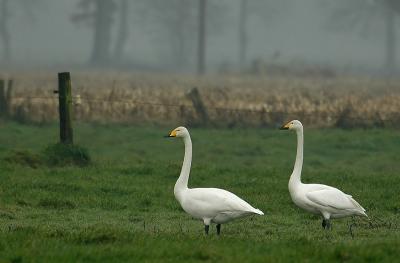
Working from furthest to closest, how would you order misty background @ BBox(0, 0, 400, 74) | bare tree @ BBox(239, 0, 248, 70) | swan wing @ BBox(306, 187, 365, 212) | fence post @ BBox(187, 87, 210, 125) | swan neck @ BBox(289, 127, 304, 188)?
bare tree @ BBox(239, 0, 248, 70) < misty background @ BBox(0, 0, 400, 74) < fence post @ BBox(187, 87, 210, 125) < swan neck @ BBox(289, 127, 304, 188) < swan wing @ BBox(306, 187, 365, 212)

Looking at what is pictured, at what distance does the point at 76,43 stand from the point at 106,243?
15951 centimetres

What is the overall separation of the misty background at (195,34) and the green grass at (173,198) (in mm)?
40925

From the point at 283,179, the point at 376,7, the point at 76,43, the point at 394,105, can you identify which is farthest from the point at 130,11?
the point at 283,179

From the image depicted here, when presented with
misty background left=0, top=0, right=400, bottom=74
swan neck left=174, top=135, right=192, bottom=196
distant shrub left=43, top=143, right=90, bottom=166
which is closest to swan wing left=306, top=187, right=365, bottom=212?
swan neck left=174, top=135, right=192, bottom=196

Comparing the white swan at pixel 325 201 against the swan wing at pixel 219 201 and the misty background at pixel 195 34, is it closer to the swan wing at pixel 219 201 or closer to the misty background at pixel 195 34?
the swan wing at pixel 219 201

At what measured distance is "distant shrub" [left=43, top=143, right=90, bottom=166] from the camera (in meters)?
21.3

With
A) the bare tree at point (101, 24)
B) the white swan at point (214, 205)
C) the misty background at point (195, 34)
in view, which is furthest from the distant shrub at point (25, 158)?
the bare tree at point (101, 24)

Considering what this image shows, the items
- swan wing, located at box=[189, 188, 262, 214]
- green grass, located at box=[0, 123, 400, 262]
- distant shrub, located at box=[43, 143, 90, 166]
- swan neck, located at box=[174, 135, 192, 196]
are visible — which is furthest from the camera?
distant shrub, located at box=[43, 143, 90, 166]

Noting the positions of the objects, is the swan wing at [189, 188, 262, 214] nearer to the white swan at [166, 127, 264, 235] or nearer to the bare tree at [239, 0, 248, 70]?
the white swan at [166, 127, 264, 235]

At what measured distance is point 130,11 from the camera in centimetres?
15138

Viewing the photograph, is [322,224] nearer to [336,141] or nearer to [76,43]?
[336,141]

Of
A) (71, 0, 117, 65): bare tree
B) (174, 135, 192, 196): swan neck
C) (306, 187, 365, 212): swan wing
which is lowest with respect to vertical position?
(306, 187, 365, 212): swan wing

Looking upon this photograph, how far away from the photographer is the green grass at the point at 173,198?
35.4 feet

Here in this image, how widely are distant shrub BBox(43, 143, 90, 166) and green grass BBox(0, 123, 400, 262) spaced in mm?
403
